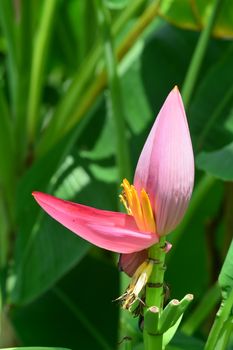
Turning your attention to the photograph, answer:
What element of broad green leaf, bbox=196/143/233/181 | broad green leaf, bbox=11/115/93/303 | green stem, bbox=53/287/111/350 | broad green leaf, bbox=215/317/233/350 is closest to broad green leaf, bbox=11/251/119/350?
green stem, bbox=53/287/111/350

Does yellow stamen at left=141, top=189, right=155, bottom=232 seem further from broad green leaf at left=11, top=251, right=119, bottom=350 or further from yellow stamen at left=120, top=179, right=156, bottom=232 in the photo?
broad green leaf at left=11, top=251, right=119, bottom=350

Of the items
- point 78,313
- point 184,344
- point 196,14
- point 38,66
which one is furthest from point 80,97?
→ point 184,344

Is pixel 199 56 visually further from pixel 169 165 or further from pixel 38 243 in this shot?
pixel 169 165

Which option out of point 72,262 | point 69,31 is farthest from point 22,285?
point 69,31

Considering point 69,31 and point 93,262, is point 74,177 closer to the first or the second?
point 93,262

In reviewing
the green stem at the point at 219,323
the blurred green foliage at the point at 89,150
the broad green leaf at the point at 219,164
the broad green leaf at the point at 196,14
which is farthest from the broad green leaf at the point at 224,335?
the broad green leaf at the point at 196,14

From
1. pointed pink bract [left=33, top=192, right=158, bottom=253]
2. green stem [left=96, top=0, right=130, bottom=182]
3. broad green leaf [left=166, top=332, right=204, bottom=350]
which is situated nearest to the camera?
pointed pink bract [left=33, top=192, right=158, bottom=253]
